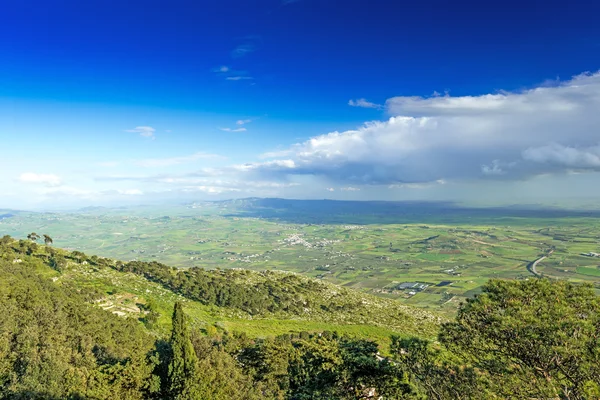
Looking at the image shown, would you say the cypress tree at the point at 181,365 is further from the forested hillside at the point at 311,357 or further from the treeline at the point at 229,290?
the treeline at the point at 229,290

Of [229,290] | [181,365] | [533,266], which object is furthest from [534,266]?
[181,365]

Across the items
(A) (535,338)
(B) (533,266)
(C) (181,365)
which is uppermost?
(A) (535,338)

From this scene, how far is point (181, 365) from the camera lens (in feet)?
80.5

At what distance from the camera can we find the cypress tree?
22944mm

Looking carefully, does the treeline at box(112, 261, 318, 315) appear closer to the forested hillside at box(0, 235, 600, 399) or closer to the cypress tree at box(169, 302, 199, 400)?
the forested hillside at box(0, 235, 600, 399)

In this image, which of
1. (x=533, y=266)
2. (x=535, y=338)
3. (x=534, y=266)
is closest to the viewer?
(x=535, y=338)

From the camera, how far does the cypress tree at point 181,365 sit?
22.9m

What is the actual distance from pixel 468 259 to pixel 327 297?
407ft

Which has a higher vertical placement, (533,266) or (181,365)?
(181,365)

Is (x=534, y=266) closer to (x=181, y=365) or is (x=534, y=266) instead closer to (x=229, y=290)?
(x=229, y=290)

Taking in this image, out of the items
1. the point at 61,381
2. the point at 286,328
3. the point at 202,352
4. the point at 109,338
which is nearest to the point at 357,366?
the point at 202,352

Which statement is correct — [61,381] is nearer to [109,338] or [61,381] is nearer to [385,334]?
[109,338]

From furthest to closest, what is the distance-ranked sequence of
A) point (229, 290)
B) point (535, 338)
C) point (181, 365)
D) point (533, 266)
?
1. point (533, 266)
2. point (229, 290)
3. point (181, 365)
4. point (535, 338)

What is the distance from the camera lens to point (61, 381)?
2172 centimetres
